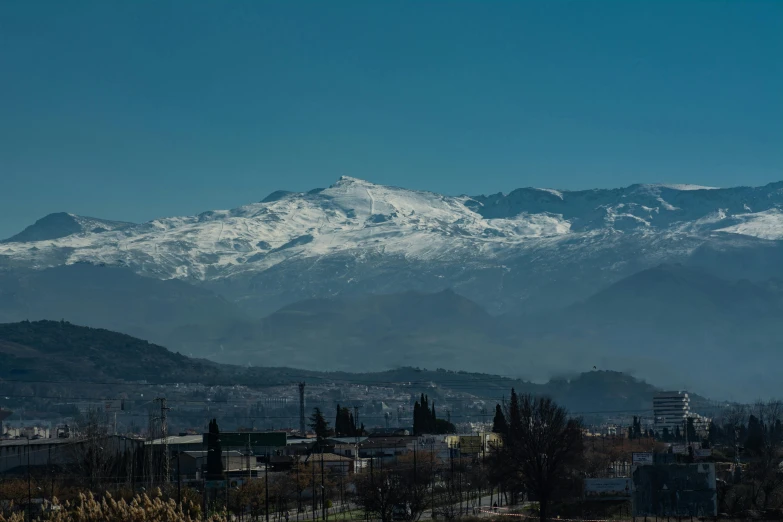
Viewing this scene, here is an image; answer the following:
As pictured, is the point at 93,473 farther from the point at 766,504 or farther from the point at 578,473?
the point at 766,504

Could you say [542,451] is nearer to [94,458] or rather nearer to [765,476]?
[765,476]

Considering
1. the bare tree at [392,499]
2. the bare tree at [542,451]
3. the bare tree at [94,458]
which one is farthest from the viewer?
the bare tree at [94,458]

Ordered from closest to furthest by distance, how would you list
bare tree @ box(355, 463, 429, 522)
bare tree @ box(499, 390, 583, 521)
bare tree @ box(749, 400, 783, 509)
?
1. bare tree @ box(355, 463, 429, 522)
2. bare tree @ box(499, 390, 583, 521)
3. bare tree @ box(749, 400, 783, 509)

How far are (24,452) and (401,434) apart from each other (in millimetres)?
71414

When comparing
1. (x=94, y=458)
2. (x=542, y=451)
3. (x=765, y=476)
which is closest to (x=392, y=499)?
(x=542, y=451)

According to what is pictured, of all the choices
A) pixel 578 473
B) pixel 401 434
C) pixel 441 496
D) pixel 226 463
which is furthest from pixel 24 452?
pixel 401 434

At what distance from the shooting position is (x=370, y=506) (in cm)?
10275

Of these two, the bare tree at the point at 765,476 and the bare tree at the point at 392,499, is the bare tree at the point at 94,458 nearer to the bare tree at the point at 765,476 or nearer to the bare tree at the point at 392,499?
the bare tree at the point at 392,499

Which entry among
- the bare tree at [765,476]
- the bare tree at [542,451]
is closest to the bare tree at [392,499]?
the bare tree at [542,451]

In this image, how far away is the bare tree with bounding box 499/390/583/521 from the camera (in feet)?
340

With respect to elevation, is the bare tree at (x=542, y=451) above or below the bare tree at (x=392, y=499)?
above

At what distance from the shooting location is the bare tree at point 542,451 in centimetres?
10348

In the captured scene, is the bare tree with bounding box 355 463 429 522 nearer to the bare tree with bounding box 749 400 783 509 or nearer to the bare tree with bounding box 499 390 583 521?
the bare tree with bounding box 499 390 583 521

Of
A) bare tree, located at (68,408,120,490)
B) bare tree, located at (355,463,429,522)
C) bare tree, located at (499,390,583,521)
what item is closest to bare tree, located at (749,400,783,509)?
bare tree, located at (499,390,583,521)
